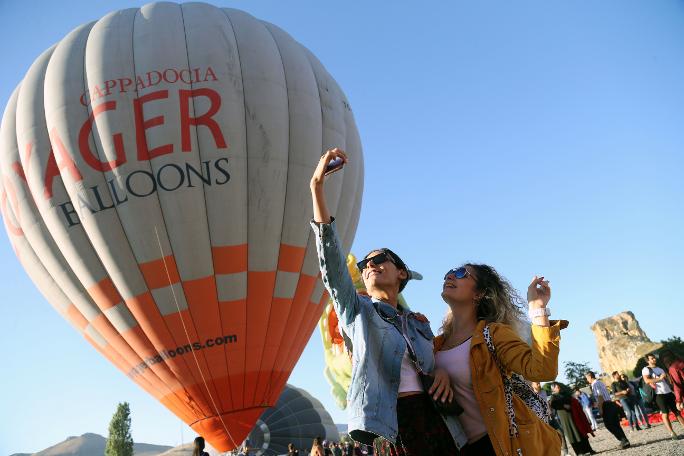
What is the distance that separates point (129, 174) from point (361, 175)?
4.73m

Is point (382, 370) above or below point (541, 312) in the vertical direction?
below

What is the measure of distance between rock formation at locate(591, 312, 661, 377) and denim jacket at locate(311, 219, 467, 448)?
125 feet

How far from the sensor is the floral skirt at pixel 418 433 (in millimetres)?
2170

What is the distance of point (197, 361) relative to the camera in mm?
9523

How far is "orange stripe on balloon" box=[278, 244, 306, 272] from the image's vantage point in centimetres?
997

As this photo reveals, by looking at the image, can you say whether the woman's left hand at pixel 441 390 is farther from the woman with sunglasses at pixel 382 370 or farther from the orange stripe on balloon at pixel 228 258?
the orange stripe on balloon at pixel 228 258

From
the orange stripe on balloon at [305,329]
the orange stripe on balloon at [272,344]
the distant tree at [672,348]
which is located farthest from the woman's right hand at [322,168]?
the distant tree at [672,348]

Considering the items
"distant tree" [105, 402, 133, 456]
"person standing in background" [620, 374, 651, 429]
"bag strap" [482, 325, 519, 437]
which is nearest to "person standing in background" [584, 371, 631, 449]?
"person standing in background" [620, 374, 651, 429]

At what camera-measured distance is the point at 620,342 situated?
41.5 metres

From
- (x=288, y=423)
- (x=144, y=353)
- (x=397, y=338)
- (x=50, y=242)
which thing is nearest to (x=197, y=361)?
(x=144, y=353)

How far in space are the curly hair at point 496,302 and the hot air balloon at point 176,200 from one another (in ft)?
23.5

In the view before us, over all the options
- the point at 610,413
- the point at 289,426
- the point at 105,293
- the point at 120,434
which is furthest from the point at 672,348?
the point at 120,434

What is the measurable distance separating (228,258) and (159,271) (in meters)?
1.14

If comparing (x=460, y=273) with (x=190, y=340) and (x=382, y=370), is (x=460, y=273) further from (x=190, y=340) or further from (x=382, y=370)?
(x=190, y=340)
